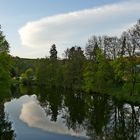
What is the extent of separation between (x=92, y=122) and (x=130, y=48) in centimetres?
2581

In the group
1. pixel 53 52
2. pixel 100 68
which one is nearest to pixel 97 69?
pixel 100 68

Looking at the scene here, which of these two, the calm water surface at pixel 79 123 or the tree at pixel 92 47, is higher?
the tree at pixel 92 47

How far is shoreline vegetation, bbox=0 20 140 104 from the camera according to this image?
6366 cm

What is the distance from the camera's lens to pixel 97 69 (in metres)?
83.6

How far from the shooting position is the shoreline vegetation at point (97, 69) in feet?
209

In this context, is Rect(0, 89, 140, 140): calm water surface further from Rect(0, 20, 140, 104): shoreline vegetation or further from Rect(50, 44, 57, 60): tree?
Rect(50, 44, 57, 60): tree

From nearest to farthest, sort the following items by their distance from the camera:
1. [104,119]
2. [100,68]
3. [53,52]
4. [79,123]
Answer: [79,123], [104,119], [100,68], [53,52]

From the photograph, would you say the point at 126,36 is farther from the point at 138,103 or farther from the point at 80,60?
the point at 80,60

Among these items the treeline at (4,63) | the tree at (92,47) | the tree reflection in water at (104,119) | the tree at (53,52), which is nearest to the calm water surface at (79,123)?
the tree reflection in water at (104,119)

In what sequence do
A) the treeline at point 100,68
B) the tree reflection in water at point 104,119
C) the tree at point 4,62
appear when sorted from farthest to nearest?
the treeline at point 100,68 → the tree at point 4,62 → the tree reflection in water at point 104,119

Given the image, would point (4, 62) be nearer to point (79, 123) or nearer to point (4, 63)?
point (4, 63)

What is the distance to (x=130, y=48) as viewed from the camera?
218 feet

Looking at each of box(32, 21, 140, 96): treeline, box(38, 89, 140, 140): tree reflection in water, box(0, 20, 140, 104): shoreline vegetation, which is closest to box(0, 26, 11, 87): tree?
box(0, 20, 140, 104): shoreline vegetation

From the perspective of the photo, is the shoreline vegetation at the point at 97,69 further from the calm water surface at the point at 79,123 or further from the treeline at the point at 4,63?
the calm water surface at the point at 79,123
